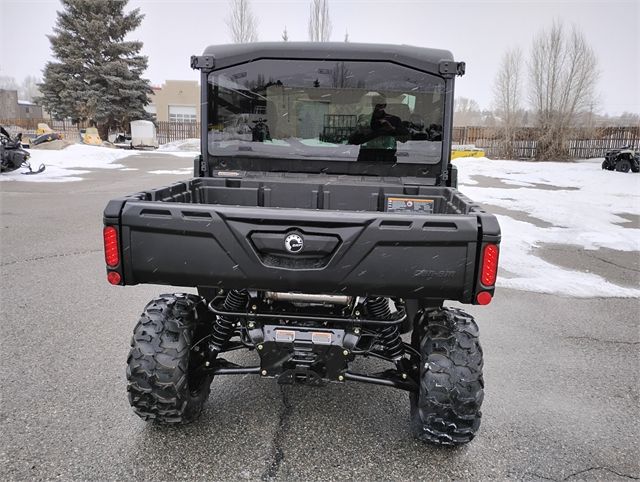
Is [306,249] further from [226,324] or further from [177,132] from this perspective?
[177,132]

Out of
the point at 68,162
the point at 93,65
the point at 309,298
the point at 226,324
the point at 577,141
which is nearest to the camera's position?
the point at 309,298

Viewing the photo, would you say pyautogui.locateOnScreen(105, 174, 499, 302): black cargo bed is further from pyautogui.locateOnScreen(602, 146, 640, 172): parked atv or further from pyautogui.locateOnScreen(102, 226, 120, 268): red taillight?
pyautogui.locateOnScreen(602, 146, 640, 172): parked atv

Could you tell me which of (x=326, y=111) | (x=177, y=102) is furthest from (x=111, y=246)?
(x=177, y=102)

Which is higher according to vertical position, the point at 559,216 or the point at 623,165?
the point at 623,165

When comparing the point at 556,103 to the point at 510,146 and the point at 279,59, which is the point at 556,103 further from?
the point at 279,59

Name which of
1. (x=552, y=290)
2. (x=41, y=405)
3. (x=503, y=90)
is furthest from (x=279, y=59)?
(x=503, y=90)

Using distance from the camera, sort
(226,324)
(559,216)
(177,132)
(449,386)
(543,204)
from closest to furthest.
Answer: (449,386), (226,324), (559,216), (543,204), (177,132)

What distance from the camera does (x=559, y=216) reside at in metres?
11.3

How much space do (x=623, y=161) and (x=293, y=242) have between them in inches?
943

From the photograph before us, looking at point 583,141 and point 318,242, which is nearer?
point 318,242

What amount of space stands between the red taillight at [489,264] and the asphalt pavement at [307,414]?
1.14m

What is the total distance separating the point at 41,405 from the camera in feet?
10.7

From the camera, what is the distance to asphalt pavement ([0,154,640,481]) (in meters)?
2.78

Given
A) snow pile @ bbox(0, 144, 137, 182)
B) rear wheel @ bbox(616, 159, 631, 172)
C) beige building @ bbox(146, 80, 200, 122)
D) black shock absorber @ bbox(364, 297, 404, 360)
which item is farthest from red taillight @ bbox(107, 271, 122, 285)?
beige building @ bbox(146, 80, 200, 122)
